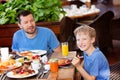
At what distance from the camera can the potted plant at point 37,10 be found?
457 cm

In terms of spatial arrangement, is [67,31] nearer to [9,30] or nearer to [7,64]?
[9,30]

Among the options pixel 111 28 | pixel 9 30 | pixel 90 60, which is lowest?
pixel 111 28

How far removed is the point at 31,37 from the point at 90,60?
1.04 m

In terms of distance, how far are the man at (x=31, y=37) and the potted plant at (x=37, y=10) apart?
0.94 metres

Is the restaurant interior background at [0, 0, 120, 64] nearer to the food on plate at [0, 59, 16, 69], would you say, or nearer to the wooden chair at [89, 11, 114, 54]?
the wooden chair at [89, 11, 114, 54]

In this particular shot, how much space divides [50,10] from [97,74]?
2060 millimetres

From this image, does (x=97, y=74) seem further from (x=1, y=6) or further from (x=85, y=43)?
(x=1, y=6)

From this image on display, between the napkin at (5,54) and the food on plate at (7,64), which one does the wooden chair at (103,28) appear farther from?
the food on plate at (7,64)

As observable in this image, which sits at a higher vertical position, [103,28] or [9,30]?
[9,30]

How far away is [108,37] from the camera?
6.09 m

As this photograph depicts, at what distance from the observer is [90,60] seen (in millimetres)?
2734

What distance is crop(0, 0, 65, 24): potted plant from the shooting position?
15.0 feet

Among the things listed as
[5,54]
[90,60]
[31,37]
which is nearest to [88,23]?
[31,37]

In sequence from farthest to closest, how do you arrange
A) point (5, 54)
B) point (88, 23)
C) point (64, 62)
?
point (88, 23), point (5, 54), point (64, 62)
